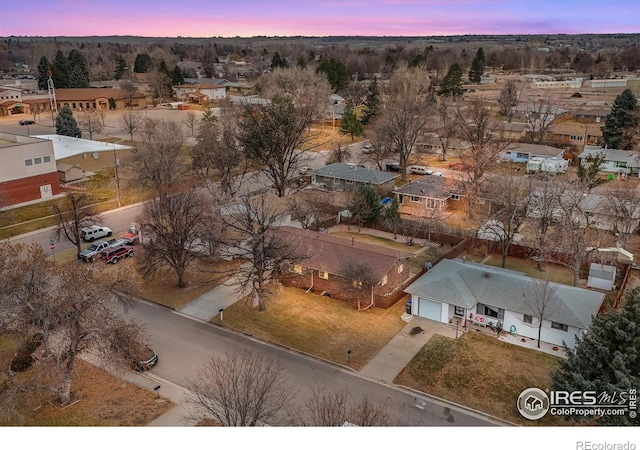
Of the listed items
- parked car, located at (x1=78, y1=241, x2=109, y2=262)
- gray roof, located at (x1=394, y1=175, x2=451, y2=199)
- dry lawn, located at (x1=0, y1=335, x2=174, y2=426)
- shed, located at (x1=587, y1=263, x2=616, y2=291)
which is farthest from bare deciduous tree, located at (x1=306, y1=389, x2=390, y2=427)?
gray roof, located at (x1=394, y1=175, x2=451, y2=199)

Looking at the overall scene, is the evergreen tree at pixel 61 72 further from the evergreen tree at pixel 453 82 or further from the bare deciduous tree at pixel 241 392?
the bare deciduous tree at pixel 241 392

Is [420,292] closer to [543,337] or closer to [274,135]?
[543,337]

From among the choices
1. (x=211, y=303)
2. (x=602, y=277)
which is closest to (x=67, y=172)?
(x=211, y=303)

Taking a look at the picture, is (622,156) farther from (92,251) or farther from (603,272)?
(92,251)

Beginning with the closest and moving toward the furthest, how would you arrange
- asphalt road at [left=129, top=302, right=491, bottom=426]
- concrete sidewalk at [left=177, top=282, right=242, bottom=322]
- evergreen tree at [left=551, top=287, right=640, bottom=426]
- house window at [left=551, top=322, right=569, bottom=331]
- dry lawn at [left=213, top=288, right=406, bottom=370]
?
evergreen tree at [left=551, top=287, right=640, bottom=426], asphalt road at [left=129, top=302, right=491, bottom=426], dry lawn at [left=213, top=288, right=406, bottom=370], house window at [left=551, top=322, right=569, bottom=331], concrete sidewalk at [left=177, top=282, right=242, bottom=322]

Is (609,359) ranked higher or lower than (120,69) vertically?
lower

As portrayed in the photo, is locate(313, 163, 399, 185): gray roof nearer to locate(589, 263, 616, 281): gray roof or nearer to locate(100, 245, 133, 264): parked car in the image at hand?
locate(589, 263, 616, 281): gray roof
